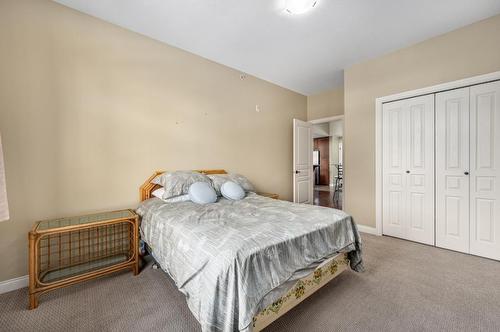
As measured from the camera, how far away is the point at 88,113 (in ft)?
7.37

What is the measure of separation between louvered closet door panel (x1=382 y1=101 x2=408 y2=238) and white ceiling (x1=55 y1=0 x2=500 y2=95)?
93cm

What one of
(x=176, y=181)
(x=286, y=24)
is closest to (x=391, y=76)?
(x=286, y=24)

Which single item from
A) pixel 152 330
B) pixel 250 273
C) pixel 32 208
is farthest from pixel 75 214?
pixel 250 273

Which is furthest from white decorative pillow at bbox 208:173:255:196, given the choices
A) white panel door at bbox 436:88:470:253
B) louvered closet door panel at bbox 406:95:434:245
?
white panel door at bbox 436:88:470:253

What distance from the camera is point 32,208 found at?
1.98 metres

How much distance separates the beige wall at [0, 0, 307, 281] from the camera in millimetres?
1917

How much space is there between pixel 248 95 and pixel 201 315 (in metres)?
3.32

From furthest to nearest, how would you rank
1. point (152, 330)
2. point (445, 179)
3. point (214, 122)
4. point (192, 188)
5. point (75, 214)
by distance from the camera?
point (214, 122)
point (445, 179)
point (192, 188)
point (75, 214)
point (152, 330)

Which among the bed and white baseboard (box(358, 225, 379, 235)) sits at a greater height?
the bed

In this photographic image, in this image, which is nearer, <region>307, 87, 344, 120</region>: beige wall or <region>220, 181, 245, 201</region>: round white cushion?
<region>220, 181, 245, 201</region>: round white cushion

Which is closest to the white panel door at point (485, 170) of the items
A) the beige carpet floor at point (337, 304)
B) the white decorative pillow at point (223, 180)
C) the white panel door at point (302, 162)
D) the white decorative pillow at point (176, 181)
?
the beige carpet floor at point (337, 304)

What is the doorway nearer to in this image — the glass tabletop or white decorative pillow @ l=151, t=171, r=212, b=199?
white decorative pillow @ l=151, t=171, r=212, b=199

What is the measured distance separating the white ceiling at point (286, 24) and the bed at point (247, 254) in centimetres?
201

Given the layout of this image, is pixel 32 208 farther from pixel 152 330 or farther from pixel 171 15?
pixel 171 15
